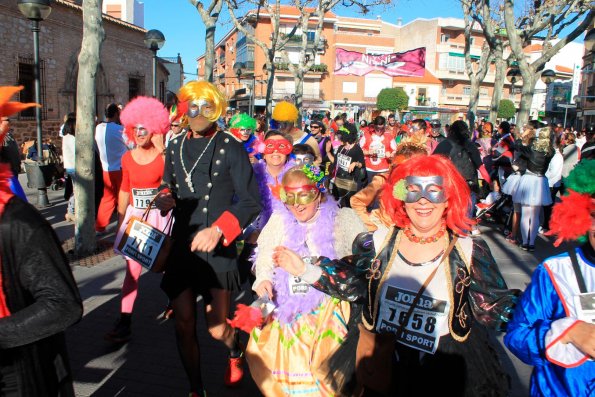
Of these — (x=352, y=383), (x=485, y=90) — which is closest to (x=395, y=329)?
(x=352, y=383)

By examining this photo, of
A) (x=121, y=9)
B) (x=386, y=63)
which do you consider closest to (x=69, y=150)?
(x=386, y=63)

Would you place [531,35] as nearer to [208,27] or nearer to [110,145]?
[208,27]

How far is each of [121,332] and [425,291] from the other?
9.87 feet

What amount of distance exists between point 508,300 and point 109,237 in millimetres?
7032

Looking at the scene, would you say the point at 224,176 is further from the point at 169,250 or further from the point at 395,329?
the point at 395,329

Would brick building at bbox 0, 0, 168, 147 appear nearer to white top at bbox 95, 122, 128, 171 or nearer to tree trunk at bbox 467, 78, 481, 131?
white top at bbox 95, 122, 128, 171

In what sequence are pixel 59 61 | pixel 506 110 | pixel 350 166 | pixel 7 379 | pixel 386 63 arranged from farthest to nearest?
pixel 506 110
pixel 386 63
pixel 59 61
pixel 350 166
pixel 7 379

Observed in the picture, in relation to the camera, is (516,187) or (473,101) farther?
(473,101)

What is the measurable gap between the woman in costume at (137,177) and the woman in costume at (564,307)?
3.05 meters

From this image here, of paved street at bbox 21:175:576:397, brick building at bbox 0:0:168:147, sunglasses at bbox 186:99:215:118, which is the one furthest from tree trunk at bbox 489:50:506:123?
sunglasses at bbox 186:99:215:118

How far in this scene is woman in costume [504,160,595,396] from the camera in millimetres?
1928

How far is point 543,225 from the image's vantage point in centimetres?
980

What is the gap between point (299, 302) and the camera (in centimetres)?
315

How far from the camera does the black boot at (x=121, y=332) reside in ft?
14.2
